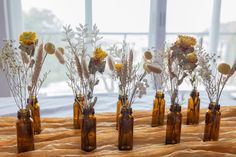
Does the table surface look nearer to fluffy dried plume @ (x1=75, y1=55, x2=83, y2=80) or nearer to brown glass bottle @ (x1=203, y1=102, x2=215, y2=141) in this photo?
brown glass bottle @ (x1=203, y1=102, x2=215, y2=141)

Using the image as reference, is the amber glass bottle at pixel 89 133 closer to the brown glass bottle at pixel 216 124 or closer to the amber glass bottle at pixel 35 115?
the amber glass bottle at pixel 35 115

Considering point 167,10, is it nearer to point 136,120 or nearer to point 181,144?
point 136,120

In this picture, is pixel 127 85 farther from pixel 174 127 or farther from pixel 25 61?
pixel 25 61

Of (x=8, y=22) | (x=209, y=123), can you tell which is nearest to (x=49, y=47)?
(x=209, y=123)

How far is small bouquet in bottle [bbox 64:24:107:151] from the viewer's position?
0.86 m

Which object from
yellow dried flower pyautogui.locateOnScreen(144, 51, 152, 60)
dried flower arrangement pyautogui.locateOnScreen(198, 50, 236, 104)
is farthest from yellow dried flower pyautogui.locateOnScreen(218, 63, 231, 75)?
yellow dried flower pyautogui.locateOnScreen(144, 51, 152, 60)

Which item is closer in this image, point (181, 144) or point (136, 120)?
point (181, 144)

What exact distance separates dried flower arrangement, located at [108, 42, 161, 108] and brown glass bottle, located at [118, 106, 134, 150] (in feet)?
0.08

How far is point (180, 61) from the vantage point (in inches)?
37.3

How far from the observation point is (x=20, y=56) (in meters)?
0.93

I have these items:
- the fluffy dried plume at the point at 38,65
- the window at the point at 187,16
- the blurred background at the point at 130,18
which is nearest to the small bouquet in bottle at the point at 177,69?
the fluffy dried plume at the point at 38,65

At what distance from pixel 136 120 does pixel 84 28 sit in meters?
0.52

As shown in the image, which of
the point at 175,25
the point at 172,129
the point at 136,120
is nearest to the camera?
the point at 172,129

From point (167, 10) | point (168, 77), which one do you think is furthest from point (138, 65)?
point (167, 10)
